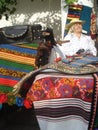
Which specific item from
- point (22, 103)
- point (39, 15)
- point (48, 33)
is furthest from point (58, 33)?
point (22, 103)

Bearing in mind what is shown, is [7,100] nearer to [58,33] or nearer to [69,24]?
[69,24]

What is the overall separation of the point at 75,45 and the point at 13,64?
91 centimetres

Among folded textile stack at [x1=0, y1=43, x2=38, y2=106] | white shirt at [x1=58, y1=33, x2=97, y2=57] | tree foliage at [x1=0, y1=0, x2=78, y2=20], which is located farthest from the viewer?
tree foliage at [x1=0, y1=0, x2=78, y2=20]

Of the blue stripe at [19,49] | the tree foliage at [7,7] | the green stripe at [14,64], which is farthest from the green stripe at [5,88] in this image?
the tree foliage at [7,7]

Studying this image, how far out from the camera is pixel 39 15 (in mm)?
5965

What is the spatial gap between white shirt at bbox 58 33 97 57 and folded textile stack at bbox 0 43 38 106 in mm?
515

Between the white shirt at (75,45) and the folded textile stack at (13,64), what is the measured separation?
52 centimetres

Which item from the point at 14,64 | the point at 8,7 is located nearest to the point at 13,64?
the point at 14,64

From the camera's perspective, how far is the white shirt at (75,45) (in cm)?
492

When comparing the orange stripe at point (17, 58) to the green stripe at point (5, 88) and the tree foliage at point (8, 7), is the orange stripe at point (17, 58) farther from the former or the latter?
the tree foliage at point (8, 7)

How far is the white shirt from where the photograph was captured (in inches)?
194

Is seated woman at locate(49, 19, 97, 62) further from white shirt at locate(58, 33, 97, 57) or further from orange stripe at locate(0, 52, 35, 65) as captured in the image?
orange stripe at locate(0, 52, 35, 65)

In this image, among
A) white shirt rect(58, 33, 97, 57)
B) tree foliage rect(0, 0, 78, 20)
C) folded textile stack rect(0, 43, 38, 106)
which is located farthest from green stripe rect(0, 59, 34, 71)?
tree foliage rect(0, 0, 78, 20)

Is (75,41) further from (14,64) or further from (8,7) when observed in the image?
(8,7)
